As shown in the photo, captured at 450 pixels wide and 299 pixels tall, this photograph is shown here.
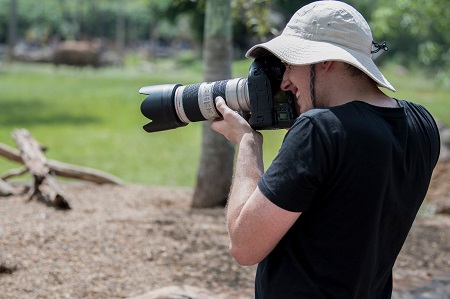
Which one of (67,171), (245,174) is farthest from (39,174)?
(245,174)

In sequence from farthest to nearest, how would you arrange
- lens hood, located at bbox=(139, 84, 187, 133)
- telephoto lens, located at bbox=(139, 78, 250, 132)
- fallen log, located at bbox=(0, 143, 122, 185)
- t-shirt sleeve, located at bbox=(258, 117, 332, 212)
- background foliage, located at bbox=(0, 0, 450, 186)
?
background foliage, located at bbox=(0, 0, 450, 186), fallen log, located at bbox=(0, 143, 122, 185), lens hood, located at bbox=(139, 84, 187, 133), telephoto lens, located at bbox=(139, 78, 250, 132), t-shirt sleeve, located at bbox=(258, 117, 332, 212)

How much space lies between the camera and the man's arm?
2025 mm

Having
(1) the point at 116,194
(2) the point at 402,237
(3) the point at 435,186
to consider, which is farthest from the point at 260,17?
(2) the point at 402,237

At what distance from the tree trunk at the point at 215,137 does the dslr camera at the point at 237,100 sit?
366 centimetres

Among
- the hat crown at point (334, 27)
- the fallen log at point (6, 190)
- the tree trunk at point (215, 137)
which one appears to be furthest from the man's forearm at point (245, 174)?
the fallen log at point (6, 190)

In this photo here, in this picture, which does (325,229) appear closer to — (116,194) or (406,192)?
(406,192)

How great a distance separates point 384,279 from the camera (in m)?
2.31

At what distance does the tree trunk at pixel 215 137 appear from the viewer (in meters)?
6.26

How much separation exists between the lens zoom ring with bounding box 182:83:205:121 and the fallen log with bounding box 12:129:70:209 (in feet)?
11.5

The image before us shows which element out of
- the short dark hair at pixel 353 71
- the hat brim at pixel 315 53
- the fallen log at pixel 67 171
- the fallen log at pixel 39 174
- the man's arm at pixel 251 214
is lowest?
the fallen log at pixel 67 171

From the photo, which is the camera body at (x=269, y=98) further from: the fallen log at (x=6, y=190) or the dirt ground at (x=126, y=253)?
the fallen log at (x=6, y=190)

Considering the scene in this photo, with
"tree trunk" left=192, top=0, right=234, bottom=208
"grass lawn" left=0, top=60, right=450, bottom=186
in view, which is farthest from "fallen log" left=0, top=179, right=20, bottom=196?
"grass lawn" left=0, top=60, right=450, bottom=186

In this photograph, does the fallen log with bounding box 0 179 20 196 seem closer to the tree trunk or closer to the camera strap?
the tree trunk

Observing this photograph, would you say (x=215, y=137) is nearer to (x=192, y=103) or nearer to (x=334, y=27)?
(x=192, y=103)
